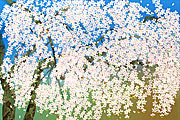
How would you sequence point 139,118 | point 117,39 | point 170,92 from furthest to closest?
point 139,118 → point 170,92 → point 117,39

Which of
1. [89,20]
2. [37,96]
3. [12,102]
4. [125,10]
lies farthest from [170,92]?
[12,102]

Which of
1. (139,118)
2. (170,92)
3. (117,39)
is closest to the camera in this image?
(117,39)

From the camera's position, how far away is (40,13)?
338cm

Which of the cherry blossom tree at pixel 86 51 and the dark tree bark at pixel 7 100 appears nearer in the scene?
the cherry blossom tree at pixel 86 51

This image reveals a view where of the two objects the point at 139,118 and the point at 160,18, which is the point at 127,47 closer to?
the point at 160,18

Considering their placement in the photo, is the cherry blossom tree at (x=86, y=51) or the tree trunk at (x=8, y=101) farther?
the tree trunk at (x=8, y=101)

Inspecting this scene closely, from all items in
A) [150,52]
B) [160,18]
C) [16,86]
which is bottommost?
[16,86]

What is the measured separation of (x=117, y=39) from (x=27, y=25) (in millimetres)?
1474

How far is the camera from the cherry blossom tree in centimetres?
324

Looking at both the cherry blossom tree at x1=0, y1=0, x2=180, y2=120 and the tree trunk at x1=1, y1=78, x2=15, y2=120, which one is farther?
the tree trunk at x1=1, y1=78, x2=15, y2=120

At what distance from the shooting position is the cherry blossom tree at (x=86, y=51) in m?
3.24

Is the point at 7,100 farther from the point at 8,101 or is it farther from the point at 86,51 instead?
the point at 86,51

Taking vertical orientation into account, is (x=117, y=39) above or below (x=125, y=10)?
below

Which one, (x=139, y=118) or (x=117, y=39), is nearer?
(x=117, y=39)
